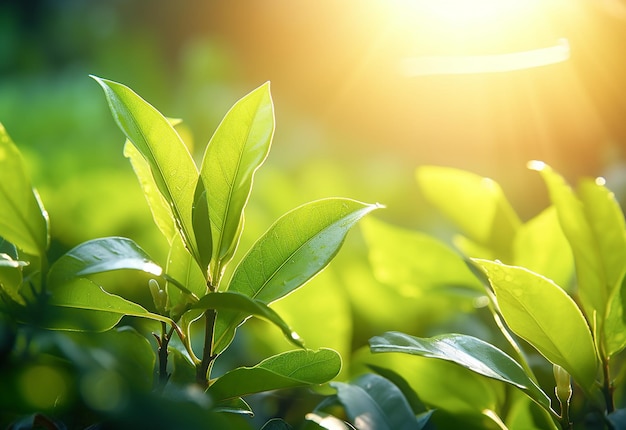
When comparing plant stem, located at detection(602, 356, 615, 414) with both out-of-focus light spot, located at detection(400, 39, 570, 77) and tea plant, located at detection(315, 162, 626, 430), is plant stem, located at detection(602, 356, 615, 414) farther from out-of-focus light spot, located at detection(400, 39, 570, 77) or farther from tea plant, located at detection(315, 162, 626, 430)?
out-of-focus light spot, located at detection(400, 39, 570, 77)

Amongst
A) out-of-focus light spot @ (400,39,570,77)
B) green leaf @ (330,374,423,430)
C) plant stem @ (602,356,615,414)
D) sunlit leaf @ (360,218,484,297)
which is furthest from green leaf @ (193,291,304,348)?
out-of-focus light spot @ (400,39,570,77)

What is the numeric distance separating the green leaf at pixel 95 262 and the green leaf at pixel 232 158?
0.07m

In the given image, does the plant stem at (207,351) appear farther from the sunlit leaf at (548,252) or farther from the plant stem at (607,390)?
the sunlit leaf at (548,252)

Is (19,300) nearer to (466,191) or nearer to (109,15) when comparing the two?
(466,191)

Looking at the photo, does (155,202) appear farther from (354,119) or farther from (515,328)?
(354,119)

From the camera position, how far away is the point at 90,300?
407 millimetres

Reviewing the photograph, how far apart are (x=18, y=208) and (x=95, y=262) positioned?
0.33ft

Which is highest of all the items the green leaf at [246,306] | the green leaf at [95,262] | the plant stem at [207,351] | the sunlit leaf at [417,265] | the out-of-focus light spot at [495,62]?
the out-of-focus light spot at [495,62]

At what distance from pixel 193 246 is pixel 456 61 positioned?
72 cm

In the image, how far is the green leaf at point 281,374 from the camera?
42 centimetres

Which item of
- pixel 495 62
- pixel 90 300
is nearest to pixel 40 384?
pixel 90 300

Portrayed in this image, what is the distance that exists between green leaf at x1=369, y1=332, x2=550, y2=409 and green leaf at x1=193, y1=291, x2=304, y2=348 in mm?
86

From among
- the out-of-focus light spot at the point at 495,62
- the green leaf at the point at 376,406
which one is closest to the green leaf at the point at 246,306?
the green leaf at the point at 376,406

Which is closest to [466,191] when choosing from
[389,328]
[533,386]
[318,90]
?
[389,328]
